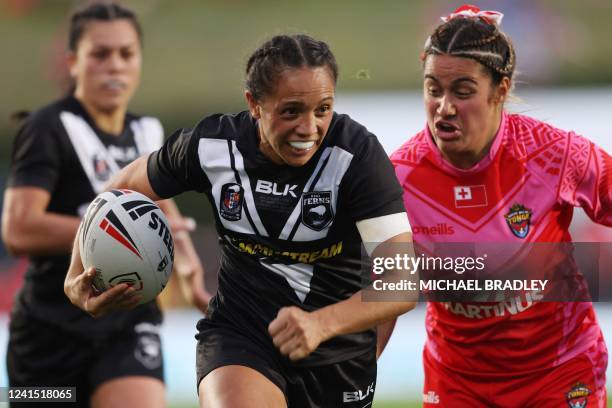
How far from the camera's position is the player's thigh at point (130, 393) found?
550 centimetres

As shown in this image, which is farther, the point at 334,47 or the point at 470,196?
the point at 334,47

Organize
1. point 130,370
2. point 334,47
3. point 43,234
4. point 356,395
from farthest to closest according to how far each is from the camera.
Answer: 1. point 334,47
2. point 43,234
3. point 130,370
4. point 356,395

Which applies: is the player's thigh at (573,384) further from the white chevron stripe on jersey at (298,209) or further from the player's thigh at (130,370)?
the player's thigh at (130,370)

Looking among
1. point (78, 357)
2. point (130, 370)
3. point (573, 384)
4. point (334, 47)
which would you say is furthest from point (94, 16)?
point (334, 47)

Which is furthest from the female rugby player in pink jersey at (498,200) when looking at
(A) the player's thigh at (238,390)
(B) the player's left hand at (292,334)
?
(B) the player's left hand at (292,334)

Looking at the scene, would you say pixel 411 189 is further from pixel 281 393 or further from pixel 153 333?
pixel 153 333

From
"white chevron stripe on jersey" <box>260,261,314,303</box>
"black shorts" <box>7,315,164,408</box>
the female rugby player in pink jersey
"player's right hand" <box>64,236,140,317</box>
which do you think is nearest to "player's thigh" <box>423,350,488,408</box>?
the female rugby player in pink jersey

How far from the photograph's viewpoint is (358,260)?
4367 millimetres

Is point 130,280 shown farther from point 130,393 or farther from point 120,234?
point 130,393

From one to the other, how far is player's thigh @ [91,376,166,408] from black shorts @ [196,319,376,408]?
3.97 feet

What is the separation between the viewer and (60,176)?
5953mm

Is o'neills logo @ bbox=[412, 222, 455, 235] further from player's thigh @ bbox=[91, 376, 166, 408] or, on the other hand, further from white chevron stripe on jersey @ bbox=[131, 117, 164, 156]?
white chevron stripe on jersey @ bbox=[131, 117, 164, 156]

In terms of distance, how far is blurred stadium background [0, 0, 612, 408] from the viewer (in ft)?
42.3

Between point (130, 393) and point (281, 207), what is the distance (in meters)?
1.79
